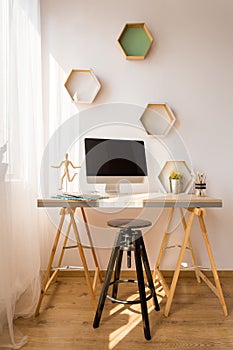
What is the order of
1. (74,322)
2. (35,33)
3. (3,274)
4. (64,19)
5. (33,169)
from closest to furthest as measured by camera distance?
(3,274), (74,322), (33,169), (35,33), (64,19)

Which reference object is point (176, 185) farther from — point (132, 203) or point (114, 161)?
point (132, 203)

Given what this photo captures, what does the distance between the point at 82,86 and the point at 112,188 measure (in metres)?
0.90

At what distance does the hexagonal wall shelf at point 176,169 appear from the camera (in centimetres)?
269

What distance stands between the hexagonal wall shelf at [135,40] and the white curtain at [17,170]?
28.7 inches

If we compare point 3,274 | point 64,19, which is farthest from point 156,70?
point 3,274

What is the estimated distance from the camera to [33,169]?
2.10 meters

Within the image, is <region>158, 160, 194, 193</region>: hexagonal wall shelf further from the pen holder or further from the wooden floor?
the wooden floor

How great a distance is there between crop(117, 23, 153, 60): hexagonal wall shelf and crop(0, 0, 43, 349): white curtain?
0.73 meters

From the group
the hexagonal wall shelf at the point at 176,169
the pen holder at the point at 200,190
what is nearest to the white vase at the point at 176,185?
the hexagonal wall shelf at the point at 176,169

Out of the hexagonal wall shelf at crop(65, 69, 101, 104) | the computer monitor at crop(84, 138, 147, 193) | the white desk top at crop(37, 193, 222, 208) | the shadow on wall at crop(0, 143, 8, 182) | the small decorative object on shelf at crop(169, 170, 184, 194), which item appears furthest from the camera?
the hexagonal wall shelf at crop(65, 69, 101, 104)

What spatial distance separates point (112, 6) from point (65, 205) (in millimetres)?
1758

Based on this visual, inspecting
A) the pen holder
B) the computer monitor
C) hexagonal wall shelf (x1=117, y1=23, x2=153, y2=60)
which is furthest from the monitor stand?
hexagonal wall shelf (x1=117, y1=23, x2=153, y2=60)

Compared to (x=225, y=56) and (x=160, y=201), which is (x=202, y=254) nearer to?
(x=160, y=201)

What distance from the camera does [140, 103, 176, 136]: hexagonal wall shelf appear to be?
8.81 ft
